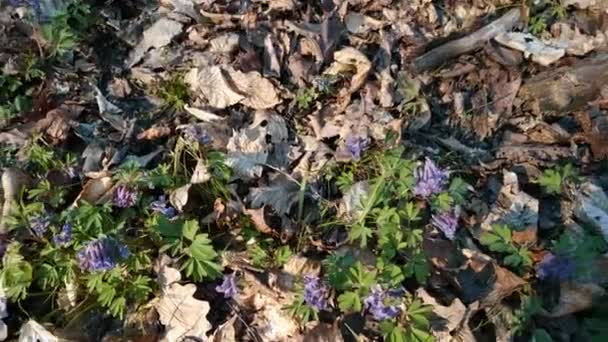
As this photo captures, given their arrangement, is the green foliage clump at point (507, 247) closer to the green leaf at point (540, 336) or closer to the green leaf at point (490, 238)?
the green leaf at point (490, 238)

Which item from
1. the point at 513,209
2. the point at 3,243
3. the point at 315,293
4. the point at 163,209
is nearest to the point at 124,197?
the point at 163,209

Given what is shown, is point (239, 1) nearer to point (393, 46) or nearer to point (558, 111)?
point (393, 46)

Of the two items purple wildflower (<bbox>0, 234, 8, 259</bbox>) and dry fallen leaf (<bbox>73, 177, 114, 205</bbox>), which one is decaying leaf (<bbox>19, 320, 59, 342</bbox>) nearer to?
purple wildflower (<bbox>0, 234, 8, 259</bbox>)

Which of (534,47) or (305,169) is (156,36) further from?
(534,47)

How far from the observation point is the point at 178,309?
241 centimetres

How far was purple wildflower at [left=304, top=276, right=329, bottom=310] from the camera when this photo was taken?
223cm

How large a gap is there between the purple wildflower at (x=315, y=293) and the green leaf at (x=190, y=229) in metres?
0.47

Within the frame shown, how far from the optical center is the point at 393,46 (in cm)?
305

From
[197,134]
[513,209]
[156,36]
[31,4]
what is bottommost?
[513,209]

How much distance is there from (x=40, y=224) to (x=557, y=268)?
194 centimetres

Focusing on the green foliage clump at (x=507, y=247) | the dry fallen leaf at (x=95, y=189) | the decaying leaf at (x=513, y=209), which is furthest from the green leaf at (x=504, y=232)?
the dry fallen leaf at (x=95, y=189)

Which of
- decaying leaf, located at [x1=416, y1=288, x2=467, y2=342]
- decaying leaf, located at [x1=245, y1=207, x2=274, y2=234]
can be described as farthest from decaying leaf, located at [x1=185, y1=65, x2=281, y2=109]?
decaying leaf, located at [x1=416, y1=288, x2=467, y2=342]

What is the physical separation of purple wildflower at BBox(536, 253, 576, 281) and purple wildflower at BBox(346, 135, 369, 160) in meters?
0.80

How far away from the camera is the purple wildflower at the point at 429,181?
2395 millimetres
